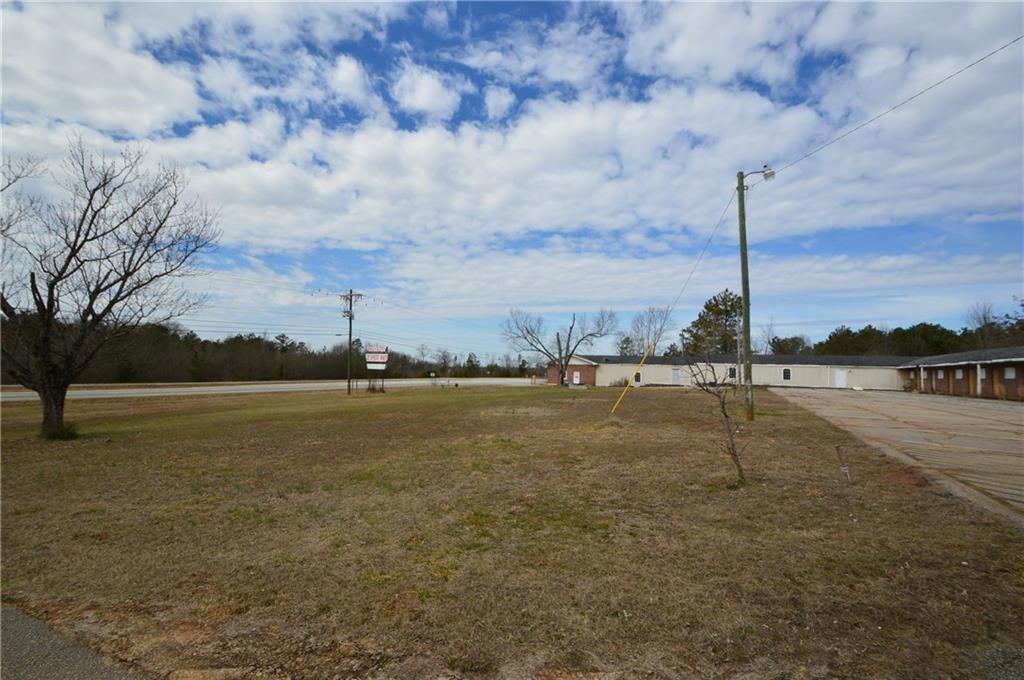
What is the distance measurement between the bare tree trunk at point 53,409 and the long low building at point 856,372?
26.1m

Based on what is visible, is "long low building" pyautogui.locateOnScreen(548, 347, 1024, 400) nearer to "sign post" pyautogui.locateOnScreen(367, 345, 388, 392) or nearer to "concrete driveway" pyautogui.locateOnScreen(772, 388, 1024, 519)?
"concrete driveway" pyautogui.locateOnScreen(772, 388, 1024, 519)

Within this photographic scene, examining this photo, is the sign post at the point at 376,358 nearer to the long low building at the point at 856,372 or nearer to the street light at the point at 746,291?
the long low building at the point at 856,372

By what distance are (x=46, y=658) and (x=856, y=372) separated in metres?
57.2

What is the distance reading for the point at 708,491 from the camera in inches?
249

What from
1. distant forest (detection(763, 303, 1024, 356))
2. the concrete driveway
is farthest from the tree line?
the concrete driveway

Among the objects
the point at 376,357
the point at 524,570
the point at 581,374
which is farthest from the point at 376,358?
the point at 524,570

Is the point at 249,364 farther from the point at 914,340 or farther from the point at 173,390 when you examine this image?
the point at 914,340

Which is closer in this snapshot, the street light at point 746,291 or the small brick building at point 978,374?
the street light at point 746,291

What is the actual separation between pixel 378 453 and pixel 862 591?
806 centimetres

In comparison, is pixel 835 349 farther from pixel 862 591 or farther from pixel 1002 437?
pixel 862 591

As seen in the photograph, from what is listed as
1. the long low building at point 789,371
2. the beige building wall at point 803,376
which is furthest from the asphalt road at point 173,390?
the beige building wall at point 803,376

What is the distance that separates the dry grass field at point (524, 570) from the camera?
288 cm

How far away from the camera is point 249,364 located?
6309 centimetres

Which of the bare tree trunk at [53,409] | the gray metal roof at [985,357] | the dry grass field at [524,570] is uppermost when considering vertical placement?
the gray metal roof at [985,357]
